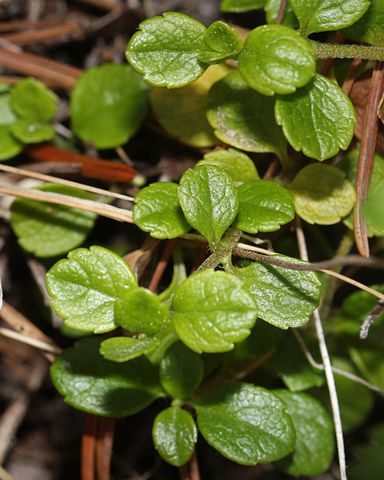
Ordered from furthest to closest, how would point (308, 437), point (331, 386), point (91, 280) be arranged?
point (308, 437) → point (331, 386) → point (91, 280)

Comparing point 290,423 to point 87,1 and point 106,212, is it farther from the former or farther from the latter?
point 87,1

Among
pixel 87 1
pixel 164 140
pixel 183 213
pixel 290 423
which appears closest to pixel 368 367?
pixel 290 423

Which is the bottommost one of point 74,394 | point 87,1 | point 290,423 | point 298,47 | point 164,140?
point 74,394

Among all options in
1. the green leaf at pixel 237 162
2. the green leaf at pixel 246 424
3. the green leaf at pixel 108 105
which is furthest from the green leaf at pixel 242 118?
the green leaf at pixel 246 424

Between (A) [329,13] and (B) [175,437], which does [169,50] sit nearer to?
(A) [329,13]

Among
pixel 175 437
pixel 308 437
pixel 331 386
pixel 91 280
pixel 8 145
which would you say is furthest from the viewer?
pixel 8 145

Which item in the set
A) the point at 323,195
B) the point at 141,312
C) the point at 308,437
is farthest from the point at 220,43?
the point at 308,437

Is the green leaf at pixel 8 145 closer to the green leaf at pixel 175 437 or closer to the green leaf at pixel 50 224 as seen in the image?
the green leaf at pixel 50 224
